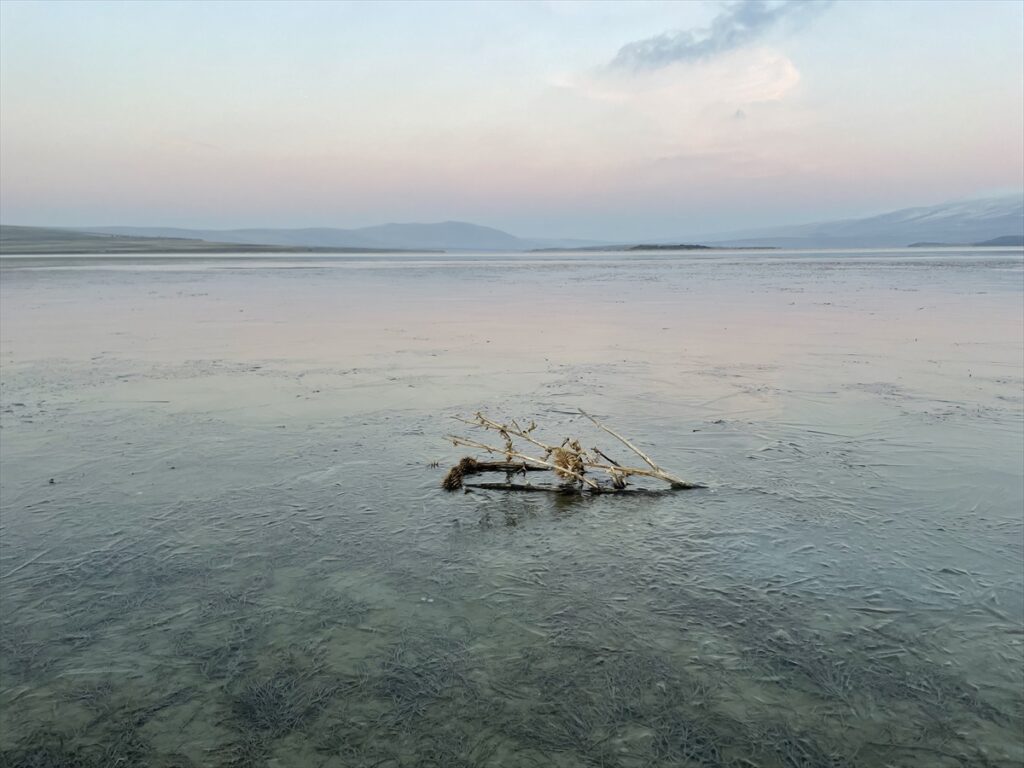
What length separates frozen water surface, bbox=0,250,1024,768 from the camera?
3.48 metres

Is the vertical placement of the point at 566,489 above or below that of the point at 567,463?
below

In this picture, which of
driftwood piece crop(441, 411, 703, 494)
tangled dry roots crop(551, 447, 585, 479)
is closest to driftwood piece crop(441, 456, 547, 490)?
driftwood piece crop(441, 411, 703, 494)

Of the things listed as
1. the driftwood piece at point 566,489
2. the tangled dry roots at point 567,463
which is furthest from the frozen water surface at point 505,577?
the tangled dry roots at point 567,463

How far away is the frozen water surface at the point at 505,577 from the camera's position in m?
3.48

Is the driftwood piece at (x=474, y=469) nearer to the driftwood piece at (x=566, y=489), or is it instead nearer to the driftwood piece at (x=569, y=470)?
the driftwood piece at (x=569, y=470)

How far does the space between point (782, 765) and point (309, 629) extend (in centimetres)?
290

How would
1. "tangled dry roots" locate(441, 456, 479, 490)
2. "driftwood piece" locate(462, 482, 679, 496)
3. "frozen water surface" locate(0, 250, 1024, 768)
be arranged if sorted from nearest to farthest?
"frozen water surface" locate(0, 250, 1024, 768) < "driftwood piece" locate(462, 482, 679, 496) < "tangled dry roots" locate(441, 456, 479, 490)

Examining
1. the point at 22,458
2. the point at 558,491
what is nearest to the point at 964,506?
the point at 558,491

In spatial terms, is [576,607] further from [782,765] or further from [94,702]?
[94,702]

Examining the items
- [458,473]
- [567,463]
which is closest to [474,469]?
[458,473]

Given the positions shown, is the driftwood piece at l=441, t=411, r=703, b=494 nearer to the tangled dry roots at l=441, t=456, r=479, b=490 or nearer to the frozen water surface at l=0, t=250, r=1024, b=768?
the tangled dry roots at l=441, t=456, r=479, b=490

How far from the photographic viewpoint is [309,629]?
4379mm

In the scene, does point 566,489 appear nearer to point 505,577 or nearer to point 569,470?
point 569,470

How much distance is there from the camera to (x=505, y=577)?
502 cm
